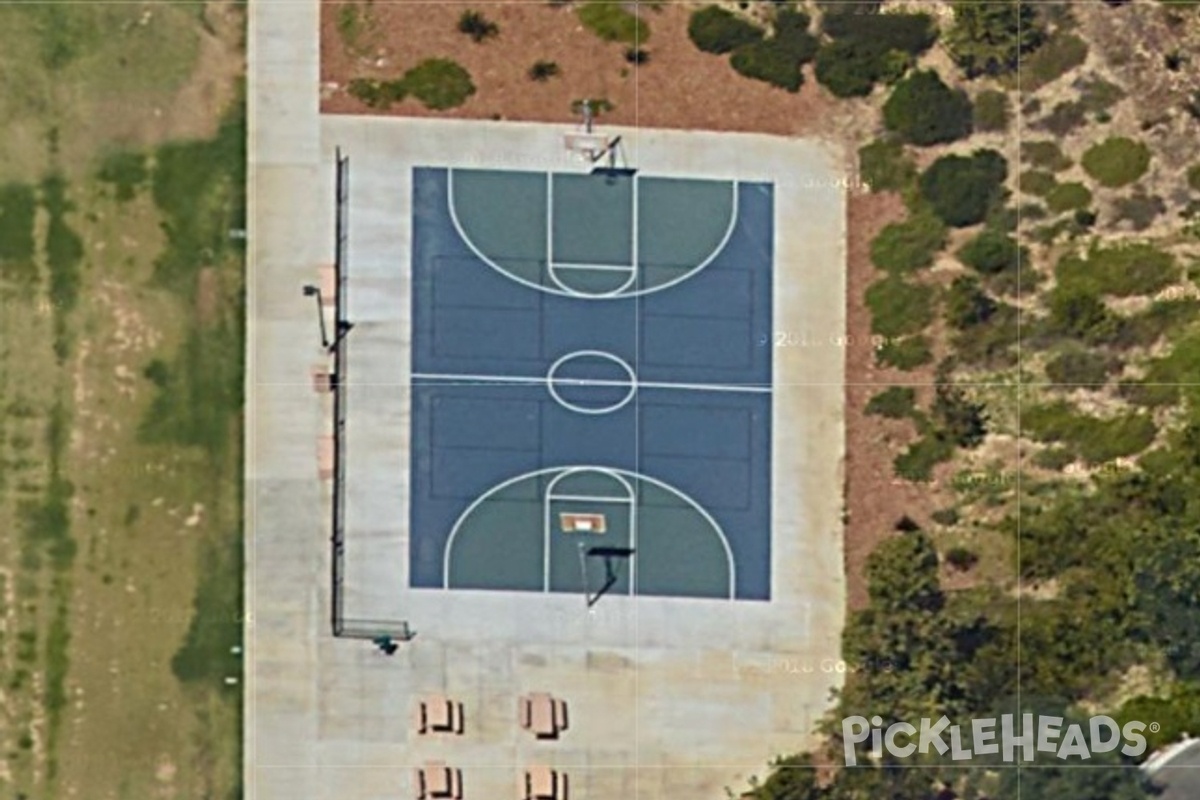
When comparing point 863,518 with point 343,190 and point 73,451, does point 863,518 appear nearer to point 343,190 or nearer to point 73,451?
point 343,190

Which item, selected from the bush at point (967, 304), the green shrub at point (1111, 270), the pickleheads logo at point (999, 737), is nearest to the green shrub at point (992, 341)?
the bush at point (967, 304)

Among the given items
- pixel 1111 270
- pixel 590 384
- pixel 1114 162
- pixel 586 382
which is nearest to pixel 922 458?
pixel 1111 270

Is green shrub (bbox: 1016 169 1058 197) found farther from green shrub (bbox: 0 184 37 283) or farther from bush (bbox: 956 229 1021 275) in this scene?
green shrub (bbox: 0 184 37 283)

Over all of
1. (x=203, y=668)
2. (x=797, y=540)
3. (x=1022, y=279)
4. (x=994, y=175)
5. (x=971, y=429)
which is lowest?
(x=203, y=668)

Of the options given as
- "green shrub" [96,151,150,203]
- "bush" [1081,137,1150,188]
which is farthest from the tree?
"green shrub" [96,151,150,203]

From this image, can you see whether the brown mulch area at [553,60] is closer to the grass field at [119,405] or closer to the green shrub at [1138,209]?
→ the grass field at [119,405]

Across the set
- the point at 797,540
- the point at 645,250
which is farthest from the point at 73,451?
the point at 797,540
